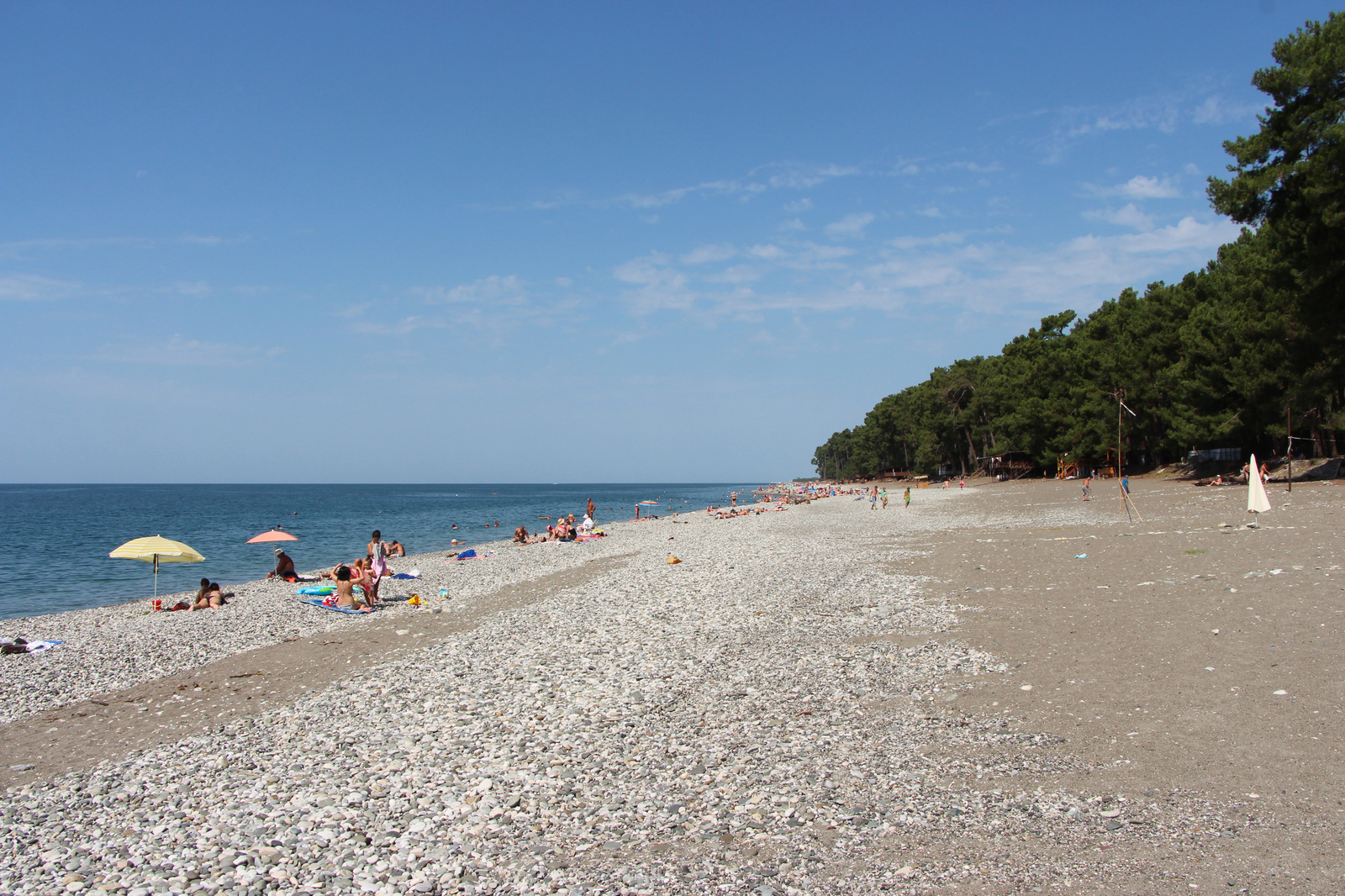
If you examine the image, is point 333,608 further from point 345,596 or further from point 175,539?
point 175,539

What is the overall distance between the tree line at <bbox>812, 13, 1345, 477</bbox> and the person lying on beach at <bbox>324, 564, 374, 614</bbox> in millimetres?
34397

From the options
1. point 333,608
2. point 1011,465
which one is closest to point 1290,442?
point 333,608

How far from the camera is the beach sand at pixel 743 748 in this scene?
19.0 ft

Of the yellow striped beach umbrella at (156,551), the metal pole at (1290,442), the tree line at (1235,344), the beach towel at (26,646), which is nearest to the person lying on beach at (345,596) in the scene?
the yellow striped beach umbrella at (156,551)

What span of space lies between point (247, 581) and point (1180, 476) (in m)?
63.4

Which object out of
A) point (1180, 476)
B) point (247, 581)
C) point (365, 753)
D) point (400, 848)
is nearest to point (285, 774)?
point (365, 753)

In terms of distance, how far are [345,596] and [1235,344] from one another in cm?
5131

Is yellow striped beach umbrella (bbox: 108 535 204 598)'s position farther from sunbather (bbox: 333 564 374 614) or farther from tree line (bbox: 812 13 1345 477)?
tree line (bbox: 812 13 1345 477)

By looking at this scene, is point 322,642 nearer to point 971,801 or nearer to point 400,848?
point 400,848

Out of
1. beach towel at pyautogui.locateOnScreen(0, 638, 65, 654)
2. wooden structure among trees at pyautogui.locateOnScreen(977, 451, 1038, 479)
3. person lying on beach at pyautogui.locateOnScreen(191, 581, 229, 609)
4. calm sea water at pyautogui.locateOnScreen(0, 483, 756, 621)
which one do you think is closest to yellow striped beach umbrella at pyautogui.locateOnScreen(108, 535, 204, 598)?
person lying on beach at pyautogui.locateOnScreen(191, 581, 229, 609)

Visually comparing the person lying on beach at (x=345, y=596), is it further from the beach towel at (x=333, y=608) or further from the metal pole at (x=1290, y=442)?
the metal pole at (x=1290, y=442)

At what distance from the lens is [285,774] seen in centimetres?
805

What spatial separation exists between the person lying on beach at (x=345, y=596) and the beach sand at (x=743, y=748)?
9.06ft

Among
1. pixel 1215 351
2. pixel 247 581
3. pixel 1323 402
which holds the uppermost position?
pixel 1215 351
